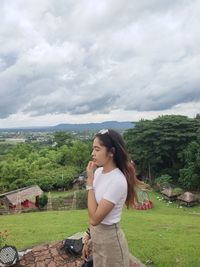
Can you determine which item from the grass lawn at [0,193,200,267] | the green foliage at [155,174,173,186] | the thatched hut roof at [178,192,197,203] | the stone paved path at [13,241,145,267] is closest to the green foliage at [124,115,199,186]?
the green foliage at [155,174,173,186]

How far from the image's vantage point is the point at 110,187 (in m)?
3.20

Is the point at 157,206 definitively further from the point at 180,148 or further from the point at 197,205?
the point at 180,148

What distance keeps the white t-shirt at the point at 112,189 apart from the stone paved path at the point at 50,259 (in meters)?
3.78

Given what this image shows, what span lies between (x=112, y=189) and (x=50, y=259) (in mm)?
4769

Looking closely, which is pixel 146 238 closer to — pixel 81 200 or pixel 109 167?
pixel 109 167

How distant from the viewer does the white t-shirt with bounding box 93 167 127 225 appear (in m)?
3.18

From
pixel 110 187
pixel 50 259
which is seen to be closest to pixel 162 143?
pixel 50 259

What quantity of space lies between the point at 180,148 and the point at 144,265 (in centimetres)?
2771

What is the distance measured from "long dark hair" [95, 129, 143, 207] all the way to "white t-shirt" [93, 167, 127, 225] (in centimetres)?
7

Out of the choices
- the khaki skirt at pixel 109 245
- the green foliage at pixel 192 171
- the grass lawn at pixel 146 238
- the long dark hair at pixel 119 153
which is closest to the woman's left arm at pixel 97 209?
the khaki skirt at pixel 109 245

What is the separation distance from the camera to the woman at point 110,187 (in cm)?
324

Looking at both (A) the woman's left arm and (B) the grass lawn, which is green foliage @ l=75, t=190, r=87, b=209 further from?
(A) the woman's left arm

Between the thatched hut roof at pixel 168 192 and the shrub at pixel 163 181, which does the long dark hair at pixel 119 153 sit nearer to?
the thatched hut roof at pixel 168 192

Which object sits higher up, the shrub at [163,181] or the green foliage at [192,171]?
the green foliage at [192,171]
